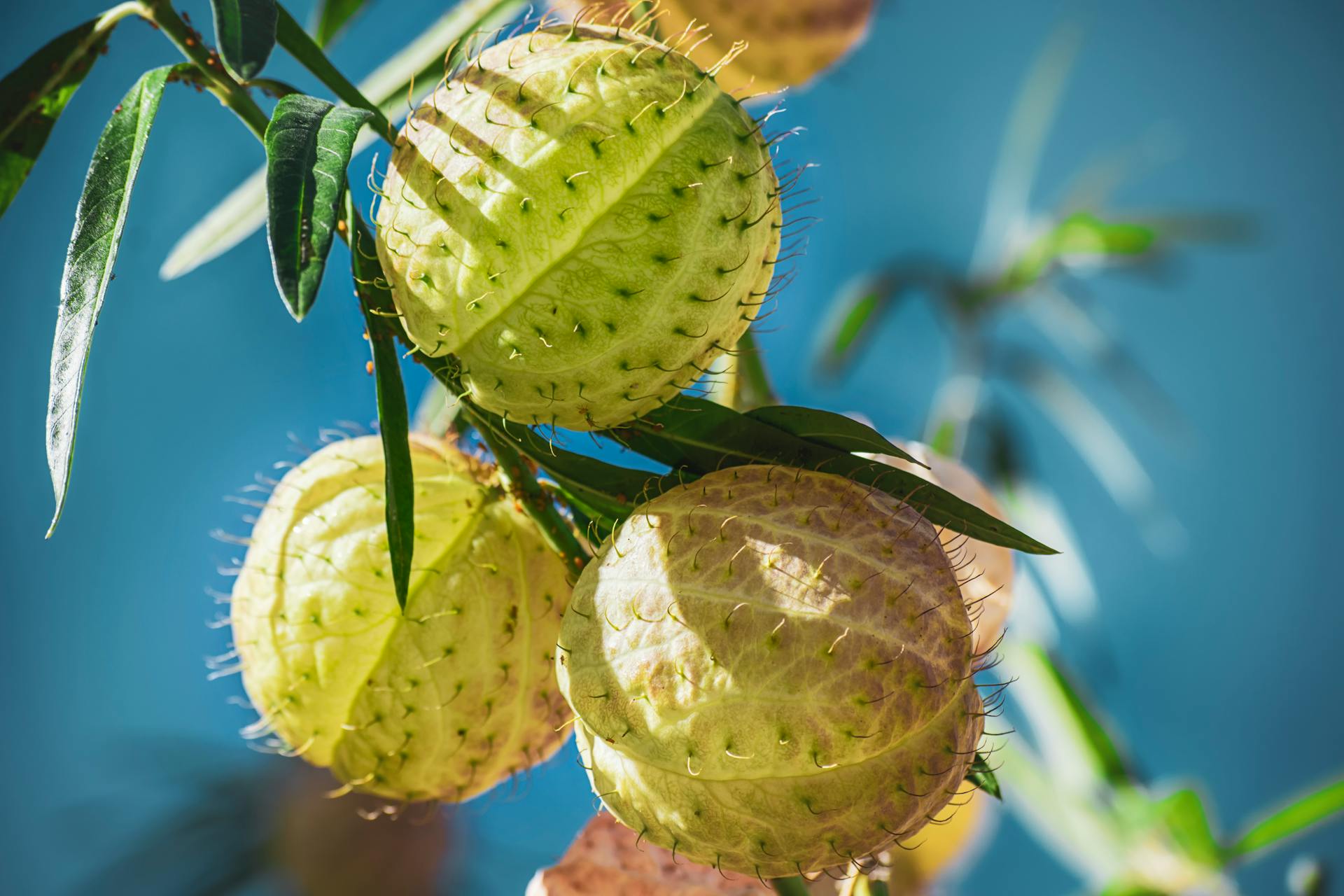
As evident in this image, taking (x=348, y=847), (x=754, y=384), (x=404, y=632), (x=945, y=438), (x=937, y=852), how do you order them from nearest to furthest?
(x=404, y=632) < (x=754, y=384) < (x=937, y=852) < (x=945, y=438) < (x=348, y=847)

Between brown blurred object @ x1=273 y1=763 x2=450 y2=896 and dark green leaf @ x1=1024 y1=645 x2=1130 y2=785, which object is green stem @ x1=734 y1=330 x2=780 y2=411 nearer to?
dark green leaf @ x1=1024 y1=645 x2=1130 y2=785

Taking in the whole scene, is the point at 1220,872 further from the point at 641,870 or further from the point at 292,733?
the point at 292,733

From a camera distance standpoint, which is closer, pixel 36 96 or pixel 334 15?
pixel 36 96

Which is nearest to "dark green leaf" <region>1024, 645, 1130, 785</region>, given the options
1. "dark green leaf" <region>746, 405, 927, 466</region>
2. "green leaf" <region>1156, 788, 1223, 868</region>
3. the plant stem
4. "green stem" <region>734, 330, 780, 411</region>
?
"green leaf" <region>1156, 788, 1223, 868</region>

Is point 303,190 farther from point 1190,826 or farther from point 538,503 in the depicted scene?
point 1190,826

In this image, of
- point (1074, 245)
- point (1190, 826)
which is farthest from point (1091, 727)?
point (1074, 245)

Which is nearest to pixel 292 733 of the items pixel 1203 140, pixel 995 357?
pixel 995 357

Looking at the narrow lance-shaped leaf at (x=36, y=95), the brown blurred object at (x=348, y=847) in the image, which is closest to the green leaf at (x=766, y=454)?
the narrow lance-shaped leaf at (x=36, y=95)
